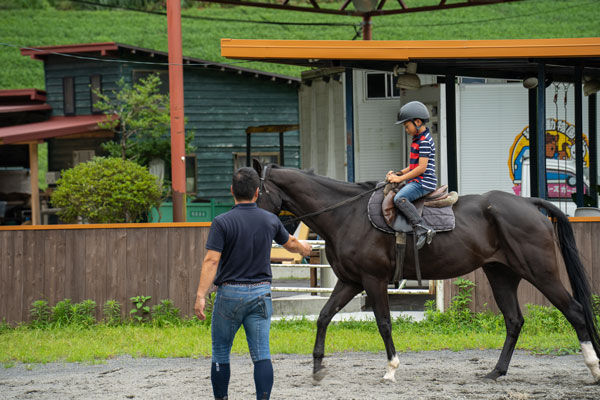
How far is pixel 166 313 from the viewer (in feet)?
34.4

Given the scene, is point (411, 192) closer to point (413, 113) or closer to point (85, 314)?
point (413, 113)

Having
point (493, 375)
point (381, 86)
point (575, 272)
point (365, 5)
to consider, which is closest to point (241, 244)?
point (493, 375)

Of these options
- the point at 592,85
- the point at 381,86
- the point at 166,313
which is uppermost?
the point at 381,86

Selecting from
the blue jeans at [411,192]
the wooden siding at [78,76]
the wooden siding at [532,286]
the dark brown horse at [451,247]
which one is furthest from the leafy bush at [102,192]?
the wooden siding at [78,76]

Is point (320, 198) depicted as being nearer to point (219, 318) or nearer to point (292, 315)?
point (219, 318)

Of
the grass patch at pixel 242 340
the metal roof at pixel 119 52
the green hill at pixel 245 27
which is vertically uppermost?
the green hill at pixel 245 27

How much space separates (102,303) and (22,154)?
1930cm

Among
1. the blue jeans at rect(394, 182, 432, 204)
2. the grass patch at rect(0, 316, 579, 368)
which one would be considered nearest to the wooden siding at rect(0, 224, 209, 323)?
the grass patch at rect(0, 316, 579, 368)

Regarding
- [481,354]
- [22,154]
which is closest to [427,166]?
[481,354]

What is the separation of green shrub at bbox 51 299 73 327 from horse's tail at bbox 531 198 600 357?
6620mm

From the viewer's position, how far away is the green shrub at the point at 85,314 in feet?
33.8

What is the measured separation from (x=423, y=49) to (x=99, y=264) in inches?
227

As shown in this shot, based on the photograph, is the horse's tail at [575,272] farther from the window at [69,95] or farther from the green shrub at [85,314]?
the window at [69,95]

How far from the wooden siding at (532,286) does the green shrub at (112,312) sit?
15.5 ft
